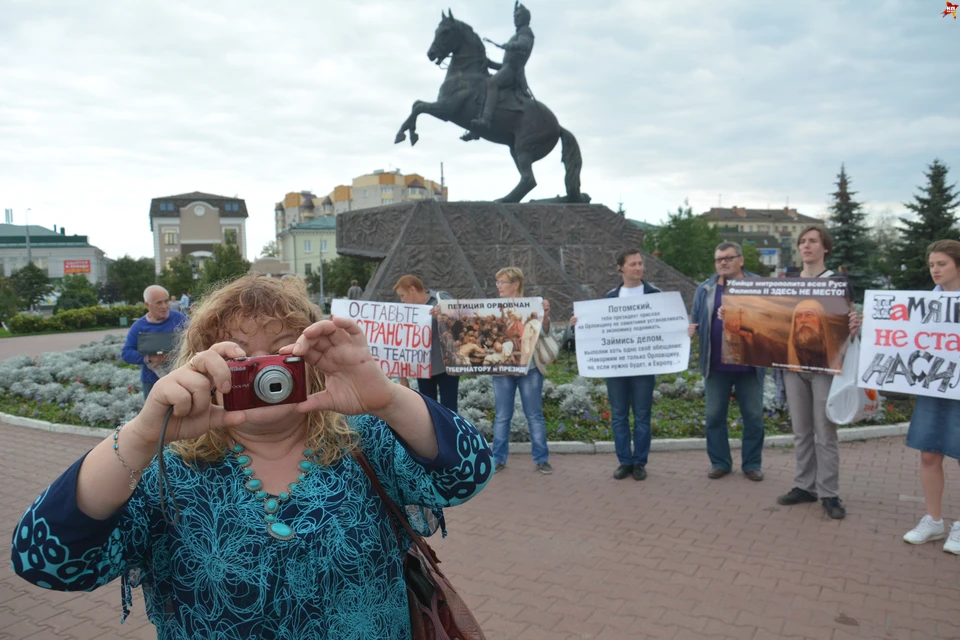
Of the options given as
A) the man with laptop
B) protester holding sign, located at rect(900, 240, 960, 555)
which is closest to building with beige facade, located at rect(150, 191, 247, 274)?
the man with laptop

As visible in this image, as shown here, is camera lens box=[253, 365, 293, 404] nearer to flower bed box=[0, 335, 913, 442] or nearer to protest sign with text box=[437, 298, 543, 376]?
protest sign with text box=[437, 298, 543, 376]

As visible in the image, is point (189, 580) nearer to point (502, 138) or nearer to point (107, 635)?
point (107, 635)

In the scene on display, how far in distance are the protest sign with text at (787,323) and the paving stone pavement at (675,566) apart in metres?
1.24

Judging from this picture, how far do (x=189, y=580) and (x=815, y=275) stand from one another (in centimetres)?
557

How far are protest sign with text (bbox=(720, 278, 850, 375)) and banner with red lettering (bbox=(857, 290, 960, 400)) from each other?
24 cm

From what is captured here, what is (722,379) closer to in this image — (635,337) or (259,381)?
(635,337)

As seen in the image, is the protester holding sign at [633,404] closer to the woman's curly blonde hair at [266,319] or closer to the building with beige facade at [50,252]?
the woman's curly blonde hair at [266,319]

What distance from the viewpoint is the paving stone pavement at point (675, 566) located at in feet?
13.1

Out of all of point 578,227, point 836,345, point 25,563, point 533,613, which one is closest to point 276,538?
point 25,563

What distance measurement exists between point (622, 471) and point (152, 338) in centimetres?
518

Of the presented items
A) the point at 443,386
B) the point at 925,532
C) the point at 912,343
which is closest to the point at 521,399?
the point at 443,386

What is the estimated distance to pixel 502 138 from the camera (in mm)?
17312

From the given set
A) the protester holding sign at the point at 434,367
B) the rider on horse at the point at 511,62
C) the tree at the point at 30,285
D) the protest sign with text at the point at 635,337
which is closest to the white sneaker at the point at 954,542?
the protest sign with text at the point at 635,337

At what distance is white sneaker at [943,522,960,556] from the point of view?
4.84 m
